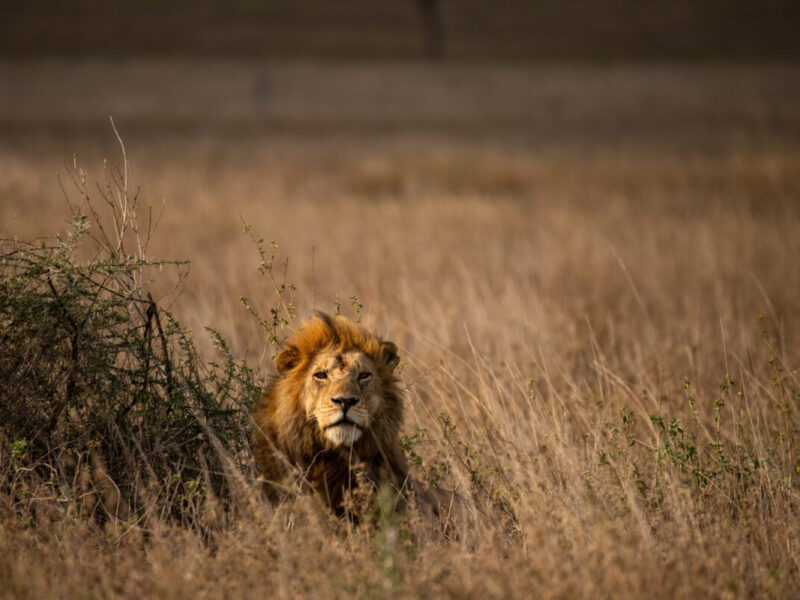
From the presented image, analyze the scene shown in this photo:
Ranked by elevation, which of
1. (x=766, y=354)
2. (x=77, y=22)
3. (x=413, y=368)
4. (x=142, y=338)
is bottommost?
(x=766, y=354)

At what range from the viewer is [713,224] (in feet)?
39.2

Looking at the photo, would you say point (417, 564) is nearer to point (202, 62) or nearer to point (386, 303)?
point (386, 303)

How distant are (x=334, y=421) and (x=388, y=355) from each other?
55 cm

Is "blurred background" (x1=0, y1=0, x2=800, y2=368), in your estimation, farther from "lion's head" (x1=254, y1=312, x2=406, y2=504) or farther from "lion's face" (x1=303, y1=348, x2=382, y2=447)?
"lion's face" (x1=303, y1=348, x2=382, y2=447)

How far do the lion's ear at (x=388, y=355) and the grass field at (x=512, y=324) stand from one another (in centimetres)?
62

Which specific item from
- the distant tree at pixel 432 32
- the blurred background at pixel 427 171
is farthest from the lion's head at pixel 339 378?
the distant tree at pixel 432 32

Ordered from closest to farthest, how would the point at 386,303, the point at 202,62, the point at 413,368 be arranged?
the point at 413,368
the point at 386,303
the point at 202,62

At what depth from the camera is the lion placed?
3371mm

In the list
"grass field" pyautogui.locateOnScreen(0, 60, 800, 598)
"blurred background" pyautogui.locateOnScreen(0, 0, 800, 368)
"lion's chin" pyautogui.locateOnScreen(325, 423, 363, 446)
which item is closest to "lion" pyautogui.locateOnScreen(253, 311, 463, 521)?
"lion's chin" pyautogui.locateOnScreen(325, 423, 363, 446)

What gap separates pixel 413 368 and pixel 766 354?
3.14 meters

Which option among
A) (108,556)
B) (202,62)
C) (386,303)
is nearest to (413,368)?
(386,303)

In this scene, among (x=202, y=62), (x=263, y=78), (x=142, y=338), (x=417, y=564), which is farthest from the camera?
(x=202, y=62)

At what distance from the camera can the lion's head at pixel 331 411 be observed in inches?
133

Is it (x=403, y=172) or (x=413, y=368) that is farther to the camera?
(x=403, y=172)
